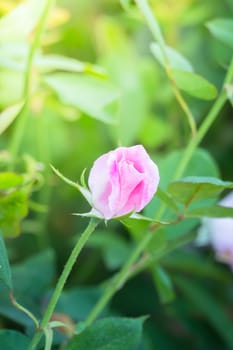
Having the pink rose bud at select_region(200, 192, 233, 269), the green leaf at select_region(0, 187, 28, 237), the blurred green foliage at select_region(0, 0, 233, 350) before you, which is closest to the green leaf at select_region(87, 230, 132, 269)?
the blurred green foliage at select_region(0, 0, 233, 350)

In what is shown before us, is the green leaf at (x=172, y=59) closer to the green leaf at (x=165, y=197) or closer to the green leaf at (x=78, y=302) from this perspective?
the green leaf at (x=165, y=197)

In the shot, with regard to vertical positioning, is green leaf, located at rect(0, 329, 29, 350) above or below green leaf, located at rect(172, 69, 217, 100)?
below

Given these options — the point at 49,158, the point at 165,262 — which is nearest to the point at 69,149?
the point at 49,158

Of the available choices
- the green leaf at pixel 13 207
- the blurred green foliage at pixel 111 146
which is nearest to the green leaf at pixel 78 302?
the blurred green foliage at pixel 111 146

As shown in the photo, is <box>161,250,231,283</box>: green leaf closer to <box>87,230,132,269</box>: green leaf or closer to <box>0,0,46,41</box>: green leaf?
<box>87,230,132,269</box>: green leaf

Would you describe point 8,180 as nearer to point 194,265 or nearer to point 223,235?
point 223,235
